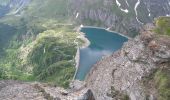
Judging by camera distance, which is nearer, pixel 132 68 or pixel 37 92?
pixel 132 68

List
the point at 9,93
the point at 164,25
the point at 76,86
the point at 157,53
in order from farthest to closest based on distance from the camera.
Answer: the point at 164,25, the point at 76,86, the point at 9,93, the point at 157,53

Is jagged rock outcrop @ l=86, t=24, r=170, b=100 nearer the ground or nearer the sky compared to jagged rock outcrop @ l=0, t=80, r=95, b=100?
nearer the sky

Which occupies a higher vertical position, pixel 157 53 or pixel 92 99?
pixel 157 53

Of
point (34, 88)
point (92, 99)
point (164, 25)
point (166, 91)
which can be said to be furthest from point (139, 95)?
point (164, 25)

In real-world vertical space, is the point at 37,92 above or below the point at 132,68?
below

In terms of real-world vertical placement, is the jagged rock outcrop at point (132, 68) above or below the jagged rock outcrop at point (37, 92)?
above

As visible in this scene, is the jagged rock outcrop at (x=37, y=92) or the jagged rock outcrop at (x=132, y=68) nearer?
the jagged rock outcrop at (x=132, y=68)

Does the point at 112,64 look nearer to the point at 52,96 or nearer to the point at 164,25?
the point at 52,96

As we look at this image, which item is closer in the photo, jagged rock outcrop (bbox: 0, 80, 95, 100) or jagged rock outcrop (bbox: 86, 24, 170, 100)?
jagged rock outcrop (bbox: 86, 24, 170, 100)
